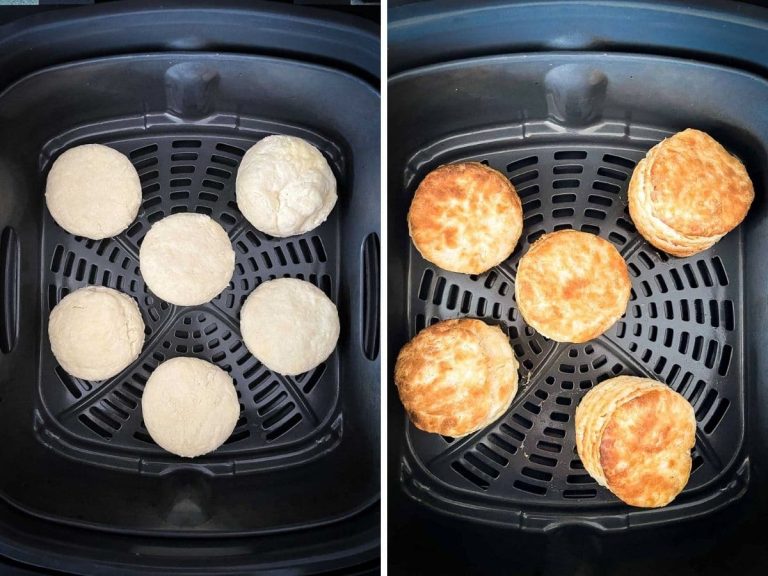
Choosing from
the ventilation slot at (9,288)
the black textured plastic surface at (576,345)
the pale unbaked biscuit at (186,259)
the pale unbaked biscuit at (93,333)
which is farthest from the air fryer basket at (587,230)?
the ventilation slot at (9,288)

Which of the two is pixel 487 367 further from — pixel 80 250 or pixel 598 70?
pixel 80 250

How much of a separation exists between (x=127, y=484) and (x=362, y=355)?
1.55 ft

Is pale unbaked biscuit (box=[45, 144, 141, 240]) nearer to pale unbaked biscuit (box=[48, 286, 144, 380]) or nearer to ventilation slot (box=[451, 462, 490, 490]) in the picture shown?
pale unbaked biscuit (box=[48, 286, 144, 380])

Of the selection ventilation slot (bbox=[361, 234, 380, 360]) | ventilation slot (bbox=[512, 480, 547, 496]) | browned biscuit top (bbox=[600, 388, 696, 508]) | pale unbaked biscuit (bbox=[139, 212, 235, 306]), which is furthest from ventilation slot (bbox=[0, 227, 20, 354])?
browned biscuit top (bbox=[600, 388, 696, 508])

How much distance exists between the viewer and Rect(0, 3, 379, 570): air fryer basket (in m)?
1.11

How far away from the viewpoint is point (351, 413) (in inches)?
45.5

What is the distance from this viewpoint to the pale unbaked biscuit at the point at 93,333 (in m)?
1.12

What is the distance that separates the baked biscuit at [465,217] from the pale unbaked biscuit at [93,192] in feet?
1.72

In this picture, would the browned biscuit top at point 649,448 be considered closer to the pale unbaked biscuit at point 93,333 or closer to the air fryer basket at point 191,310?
the air fryer basket at point 191,310

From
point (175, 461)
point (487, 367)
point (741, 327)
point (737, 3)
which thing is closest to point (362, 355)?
point (487, 367)

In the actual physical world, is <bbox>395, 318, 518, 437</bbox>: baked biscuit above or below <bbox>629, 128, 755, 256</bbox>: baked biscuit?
below

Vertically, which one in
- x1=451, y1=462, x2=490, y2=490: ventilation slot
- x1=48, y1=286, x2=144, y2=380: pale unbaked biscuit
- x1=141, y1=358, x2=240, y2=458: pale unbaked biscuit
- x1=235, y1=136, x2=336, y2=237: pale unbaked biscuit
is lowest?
x1=451, y1=462, x2=490, y2=490: ventilation slot

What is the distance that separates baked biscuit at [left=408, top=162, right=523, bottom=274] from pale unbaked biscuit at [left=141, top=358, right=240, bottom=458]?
0.45 meters

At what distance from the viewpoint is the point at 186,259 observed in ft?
3.71
